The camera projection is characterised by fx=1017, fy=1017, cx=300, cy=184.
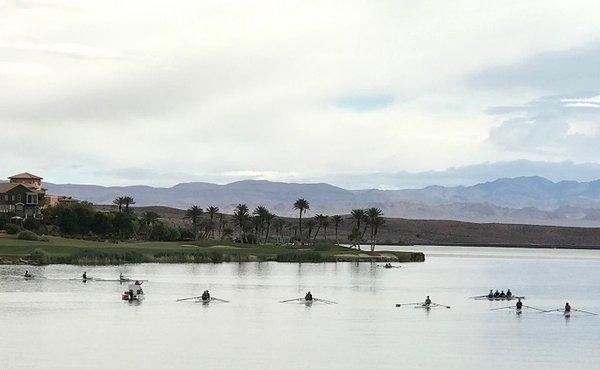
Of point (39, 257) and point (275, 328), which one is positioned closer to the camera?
point (275, 328)

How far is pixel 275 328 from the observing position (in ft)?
287

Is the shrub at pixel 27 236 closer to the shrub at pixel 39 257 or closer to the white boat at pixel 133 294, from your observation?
the shrub at pixel 39 257

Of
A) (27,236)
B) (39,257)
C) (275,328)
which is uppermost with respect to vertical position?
(27,236)

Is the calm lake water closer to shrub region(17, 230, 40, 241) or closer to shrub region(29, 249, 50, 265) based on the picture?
shrub region(29, 249, 50, 265)

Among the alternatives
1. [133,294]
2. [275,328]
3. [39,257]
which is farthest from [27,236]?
[275,328]

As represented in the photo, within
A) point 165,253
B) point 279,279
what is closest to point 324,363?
point 279,279

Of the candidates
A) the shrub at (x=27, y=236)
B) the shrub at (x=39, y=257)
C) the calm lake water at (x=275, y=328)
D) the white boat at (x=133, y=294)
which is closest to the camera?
the calm lake water at (x=275, y=328)

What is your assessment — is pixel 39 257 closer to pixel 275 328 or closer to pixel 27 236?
pixel 27 236

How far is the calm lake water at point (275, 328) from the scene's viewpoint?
69438 mm

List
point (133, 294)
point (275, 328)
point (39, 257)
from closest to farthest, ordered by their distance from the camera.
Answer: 1. point (275, 328)
2. point (133, 294)
3. point (39, 257)

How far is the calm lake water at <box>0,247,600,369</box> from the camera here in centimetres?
6944

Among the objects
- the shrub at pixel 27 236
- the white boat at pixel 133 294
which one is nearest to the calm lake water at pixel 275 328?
the white boat at pixel 133 294

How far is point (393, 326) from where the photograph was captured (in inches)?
3610

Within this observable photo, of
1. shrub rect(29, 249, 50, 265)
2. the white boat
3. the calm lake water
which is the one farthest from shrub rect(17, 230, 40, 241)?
the white boat
